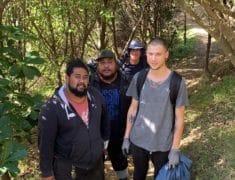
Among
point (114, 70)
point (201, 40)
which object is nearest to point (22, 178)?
point (114, 70)

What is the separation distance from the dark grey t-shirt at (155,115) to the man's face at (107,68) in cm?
69

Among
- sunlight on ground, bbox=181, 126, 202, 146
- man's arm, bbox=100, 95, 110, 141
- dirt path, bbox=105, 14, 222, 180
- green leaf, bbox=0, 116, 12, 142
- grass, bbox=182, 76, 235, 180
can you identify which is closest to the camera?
green leaf, bbox=0, 116, 12, 142

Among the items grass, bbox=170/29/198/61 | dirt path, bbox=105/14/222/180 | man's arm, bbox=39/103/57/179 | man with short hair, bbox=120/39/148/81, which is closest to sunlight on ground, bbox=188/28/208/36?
dirt path, bbox=105/14/222/180

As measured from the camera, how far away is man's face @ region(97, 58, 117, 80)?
499 cm

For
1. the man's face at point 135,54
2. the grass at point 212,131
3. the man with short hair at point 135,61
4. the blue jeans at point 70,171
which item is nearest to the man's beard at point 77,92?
the blue jeans at point 70,171

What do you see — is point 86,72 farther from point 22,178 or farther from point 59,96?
point 22,178

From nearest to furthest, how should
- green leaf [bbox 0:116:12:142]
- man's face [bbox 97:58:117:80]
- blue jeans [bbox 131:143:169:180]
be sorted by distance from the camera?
green leaf [bbox 0:116:12:142] < blue jeans [bbox 131:143:169:180] < man's face [bbox 97:58:117:80]

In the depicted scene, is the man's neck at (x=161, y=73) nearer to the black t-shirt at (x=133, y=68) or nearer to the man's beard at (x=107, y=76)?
the man's beard at (x=107, y=76)

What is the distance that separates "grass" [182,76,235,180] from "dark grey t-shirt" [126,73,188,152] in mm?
1101

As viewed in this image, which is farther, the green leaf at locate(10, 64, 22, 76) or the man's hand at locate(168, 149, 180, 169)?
the man's hand at locate(168, 149, 180, 169)

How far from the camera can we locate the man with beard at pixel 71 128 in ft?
12.8

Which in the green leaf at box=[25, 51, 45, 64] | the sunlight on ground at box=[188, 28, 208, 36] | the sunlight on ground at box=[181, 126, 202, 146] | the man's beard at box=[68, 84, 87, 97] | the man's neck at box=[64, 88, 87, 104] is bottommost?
the sunlight on ground at box=[181, 126, 202, 146]

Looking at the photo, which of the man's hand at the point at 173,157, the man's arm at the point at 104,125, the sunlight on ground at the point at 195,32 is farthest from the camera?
the sunlight on ground at the point at 195,32

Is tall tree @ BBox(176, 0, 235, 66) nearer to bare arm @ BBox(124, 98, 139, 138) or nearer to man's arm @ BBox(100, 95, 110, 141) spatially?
bare arm @ BBox(124, 98, 139, 138)
